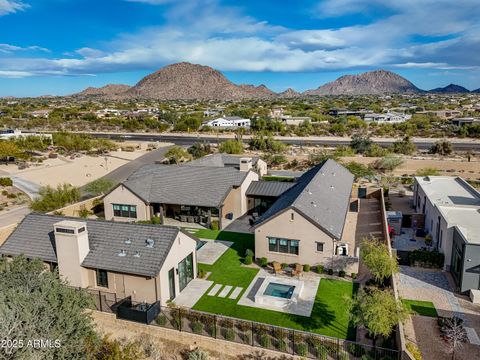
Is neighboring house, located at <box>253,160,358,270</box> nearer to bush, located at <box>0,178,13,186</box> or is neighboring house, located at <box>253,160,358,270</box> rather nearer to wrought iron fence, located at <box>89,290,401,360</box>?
wrought iron fence, located at <box>89,290,401,360</box>

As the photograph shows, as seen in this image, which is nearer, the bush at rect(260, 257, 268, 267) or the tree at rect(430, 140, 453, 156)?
the bush at rect(260, 257, 268, 267)

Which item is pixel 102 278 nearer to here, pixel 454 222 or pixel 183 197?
pixel 183 197

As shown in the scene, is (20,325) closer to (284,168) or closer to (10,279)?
(10,279)

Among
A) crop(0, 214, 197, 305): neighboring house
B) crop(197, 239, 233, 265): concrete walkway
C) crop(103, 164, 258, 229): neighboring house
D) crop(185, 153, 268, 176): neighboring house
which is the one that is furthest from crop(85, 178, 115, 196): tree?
crop(0, 214, 197, 305): neighboring house

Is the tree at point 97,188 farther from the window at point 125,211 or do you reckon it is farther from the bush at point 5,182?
the bush at point 5,182

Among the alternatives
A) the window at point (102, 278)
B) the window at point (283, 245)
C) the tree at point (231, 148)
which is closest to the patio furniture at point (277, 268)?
the window at point (283, 245)

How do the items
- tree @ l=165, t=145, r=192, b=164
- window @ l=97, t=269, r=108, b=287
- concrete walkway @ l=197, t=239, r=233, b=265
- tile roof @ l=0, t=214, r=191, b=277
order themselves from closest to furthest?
tile roof @ l=0, t=214, r=191, b=277, window @ l=97, t=269, r=108, b=287, concrete walkway @ l=197, t=239, r=233, b=265, tree @ l=165, t=145, r=192, b=164

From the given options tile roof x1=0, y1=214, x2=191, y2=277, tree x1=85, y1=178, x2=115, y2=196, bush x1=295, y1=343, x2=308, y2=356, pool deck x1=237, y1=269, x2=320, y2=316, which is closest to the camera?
bush x1=295, y1=343, x2=308, y2=356
